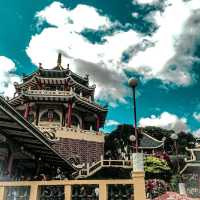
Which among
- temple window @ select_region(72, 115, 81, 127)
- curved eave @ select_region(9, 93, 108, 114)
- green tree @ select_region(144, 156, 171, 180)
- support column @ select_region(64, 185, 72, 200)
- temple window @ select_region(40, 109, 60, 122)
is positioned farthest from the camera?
temple window @ select_region(72, 115, 81, 127)

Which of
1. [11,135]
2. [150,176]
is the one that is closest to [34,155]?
[11,135]

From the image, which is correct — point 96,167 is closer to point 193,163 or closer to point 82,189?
point 193,163

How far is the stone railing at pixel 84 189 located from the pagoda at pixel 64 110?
75.6ft

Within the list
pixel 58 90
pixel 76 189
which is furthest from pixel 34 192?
pixel 58 90

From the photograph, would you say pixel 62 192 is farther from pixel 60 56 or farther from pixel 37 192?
pixel 60 56

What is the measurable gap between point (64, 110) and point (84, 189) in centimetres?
2864

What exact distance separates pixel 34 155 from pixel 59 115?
22262 mm

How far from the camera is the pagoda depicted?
32156 millimetres

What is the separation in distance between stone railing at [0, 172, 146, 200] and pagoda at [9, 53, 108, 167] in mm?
23051

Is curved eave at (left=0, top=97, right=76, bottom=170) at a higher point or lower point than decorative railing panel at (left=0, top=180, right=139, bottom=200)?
higher

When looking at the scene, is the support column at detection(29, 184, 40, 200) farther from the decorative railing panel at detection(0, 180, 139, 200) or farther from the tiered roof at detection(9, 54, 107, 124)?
the tiered roof at detection(9, 54, 107, 124)

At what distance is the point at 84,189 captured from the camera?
7.62m

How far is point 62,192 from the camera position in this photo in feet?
25.3

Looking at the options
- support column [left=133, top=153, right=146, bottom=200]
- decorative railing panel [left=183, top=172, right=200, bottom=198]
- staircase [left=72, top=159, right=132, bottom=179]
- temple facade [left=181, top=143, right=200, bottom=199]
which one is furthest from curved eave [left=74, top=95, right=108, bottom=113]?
support column [left=133, top=153, right=146, bottom=200]
